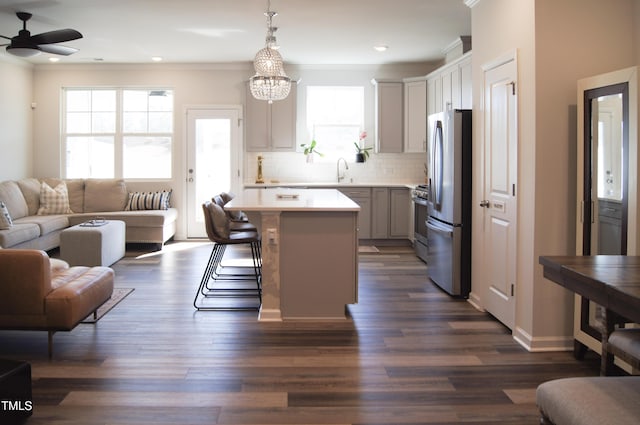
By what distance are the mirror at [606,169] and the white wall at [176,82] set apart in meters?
5.31

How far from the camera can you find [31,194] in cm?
753

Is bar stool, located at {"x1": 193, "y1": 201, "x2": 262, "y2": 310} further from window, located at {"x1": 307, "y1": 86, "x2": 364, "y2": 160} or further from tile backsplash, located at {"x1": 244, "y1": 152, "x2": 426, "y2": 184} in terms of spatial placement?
window, located at {"x1": 307, "y1": 86, "x2": 364, "y2": 160}

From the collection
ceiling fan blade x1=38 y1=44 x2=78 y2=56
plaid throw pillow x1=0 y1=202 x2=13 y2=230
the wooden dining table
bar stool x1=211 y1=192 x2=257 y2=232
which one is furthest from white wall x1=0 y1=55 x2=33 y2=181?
the wooden dining table

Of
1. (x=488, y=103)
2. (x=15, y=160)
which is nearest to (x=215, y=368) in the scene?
(x=488, y=103)

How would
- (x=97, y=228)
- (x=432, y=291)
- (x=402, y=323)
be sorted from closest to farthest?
(x=402, y=323), (x=432, y=291), (x=97, y=228)

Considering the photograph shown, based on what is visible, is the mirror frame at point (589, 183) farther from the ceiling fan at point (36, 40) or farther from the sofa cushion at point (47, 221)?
the sofa cushion at point (47, 221)

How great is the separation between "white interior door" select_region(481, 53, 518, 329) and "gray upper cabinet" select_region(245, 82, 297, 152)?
4158 millimetres

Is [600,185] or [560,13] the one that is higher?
[560,13]

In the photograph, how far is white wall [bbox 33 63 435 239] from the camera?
827cm

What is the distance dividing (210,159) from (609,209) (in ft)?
20.5

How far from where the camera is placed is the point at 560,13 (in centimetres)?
344

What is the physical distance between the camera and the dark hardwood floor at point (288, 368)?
104 inches

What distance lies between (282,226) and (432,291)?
180 centimetres

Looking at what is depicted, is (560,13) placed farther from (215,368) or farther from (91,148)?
(91,148)
